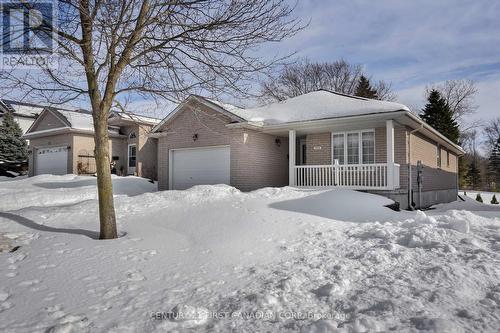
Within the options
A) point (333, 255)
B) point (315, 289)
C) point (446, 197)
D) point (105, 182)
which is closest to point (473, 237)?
point (333, 255)

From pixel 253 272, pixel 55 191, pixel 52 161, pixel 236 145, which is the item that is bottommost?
pixel 253 272

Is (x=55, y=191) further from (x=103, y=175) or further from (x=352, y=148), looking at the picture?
(x=352, y=148)

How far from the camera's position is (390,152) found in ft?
35.1

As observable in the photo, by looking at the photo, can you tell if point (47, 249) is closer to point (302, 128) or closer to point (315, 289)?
point (315, 289)

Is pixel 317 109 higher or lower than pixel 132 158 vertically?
higher

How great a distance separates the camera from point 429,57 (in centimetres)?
1866


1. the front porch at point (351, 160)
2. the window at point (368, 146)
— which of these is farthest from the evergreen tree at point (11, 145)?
the window at point (368, 146)

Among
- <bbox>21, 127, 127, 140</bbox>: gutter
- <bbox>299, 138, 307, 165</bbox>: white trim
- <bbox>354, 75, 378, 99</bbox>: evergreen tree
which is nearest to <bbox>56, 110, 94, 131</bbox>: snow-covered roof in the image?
<bbox>21, 127, 127, 140</bbox>: gutter

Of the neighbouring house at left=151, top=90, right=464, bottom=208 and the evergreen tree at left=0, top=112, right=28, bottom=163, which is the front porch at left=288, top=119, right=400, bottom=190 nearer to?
the neighbouring house at left=151, top=90, right=464, bottom=208

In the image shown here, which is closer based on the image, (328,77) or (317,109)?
(317,109)

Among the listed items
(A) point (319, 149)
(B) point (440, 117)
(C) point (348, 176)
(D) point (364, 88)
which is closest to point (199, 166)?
(A) point (319, 149)

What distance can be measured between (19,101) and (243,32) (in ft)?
15.3

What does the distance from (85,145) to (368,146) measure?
16.4 metres

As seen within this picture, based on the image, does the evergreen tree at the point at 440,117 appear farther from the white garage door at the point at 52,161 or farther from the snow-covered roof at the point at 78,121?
the white garage door at the point at 52,161
